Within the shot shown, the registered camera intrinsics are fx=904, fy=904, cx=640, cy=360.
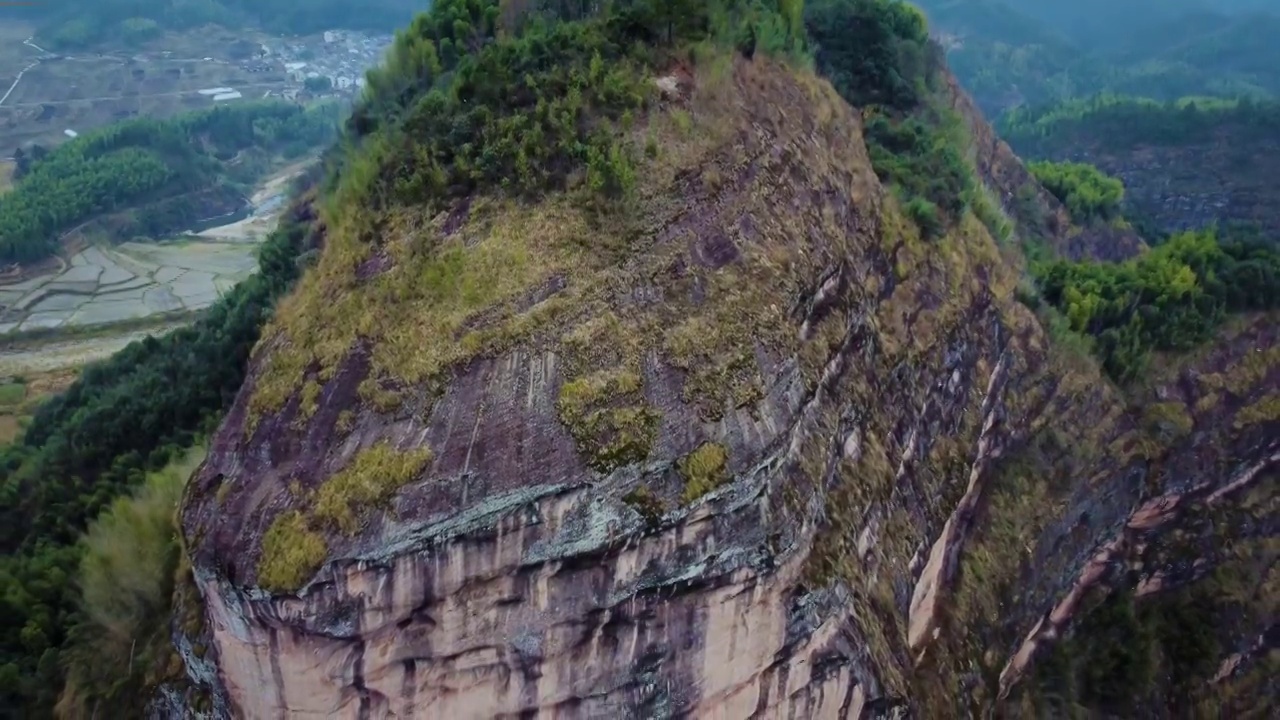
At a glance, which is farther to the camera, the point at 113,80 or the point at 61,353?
the point at 113,80

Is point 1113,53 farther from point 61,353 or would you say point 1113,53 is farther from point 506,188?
point 506,188

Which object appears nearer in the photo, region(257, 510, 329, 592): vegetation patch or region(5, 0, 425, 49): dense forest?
region(257, 510, 329, 592): vegetation patch

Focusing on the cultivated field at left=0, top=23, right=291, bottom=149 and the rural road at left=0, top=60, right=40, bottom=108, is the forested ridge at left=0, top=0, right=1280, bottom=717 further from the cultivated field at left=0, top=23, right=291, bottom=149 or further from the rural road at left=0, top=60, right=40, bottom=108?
the rural road at left=0, top=60, right=40, bottom=108

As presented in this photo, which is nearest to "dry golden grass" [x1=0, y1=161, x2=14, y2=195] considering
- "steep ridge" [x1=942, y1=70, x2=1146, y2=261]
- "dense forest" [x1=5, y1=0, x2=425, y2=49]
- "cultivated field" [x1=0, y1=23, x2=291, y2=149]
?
"cultivated field" [x1=0, y1=23, x2=291, y2=149]

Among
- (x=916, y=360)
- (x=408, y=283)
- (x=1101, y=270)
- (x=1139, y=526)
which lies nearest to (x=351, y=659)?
(x=408, y=283)

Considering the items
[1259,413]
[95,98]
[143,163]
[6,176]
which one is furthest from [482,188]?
[95,98]

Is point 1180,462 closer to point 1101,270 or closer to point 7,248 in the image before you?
point 1101,270
